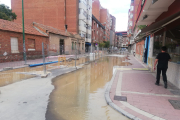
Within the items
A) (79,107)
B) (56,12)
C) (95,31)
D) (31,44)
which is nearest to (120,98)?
(79,107)

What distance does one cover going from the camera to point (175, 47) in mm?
5793

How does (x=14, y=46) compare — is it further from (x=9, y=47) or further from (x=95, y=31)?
(x=95, y=31)

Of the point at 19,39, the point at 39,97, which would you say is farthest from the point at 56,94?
the point at 19,39

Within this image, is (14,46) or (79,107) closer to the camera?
(79,107)

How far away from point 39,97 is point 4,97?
1148 millimetres

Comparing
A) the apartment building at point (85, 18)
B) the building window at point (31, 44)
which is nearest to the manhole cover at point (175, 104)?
the building window at point (31, 44)

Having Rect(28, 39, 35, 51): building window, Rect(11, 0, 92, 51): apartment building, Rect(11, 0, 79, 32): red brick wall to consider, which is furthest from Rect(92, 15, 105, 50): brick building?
Rect(28, 39, 35, 51): building window

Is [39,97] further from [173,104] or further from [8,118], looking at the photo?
[173,104]

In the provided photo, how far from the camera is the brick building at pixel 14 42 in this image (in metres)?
10.6

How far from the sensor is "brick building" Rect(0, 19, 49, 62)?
10.6m

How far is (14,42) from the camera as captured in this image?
44.1ft

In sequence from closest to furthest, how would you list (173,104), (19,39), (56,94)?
(173,104)
(56,94)
(19,39)

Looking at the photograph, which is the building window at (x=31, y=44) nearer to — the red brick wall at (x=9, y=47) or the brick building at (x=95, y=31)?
the red brick wall at (x=9, y=47)

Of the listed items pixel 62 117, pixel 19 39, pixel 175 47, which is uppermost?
pixel 19 39
